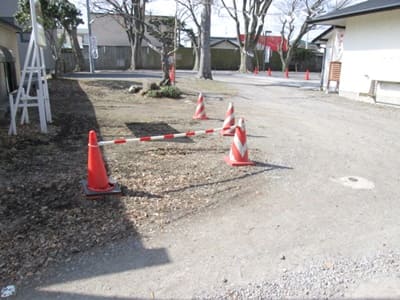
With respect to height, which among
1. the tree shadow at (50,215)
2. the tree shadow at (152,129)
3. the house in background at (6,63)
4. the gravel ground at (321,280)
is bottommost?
the gravel ground at (321,280)

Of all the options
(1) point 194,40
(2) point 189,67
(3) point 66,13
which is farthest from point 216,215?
(2) point 189,67

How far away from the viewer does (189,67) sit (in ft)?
151

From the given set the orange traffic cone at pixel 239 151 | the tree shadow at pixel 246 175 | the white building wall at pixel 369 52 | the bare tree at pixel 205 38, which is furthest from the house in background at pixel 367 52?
the orange traffic cone at pixel 239 151

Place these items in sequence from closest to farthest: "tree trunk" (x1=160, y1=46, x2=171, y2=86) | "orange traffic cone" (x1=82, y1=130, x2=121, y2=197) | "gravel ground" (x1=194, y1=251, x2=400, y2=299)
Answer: "gravel ground" (x1=194, y1=251, x2=400, y2=299), "orange traffic cone" (x1=82, y1=130, x2=121, y2=197), "tree trunk" (x1=160, y1=46, x2=171, y2=86)

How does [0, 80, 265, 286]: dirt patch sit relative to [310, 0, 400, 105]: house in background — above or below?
below

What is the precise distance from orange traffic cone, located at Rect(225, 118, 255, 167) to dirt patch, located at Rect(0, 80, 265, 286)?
0.56ft

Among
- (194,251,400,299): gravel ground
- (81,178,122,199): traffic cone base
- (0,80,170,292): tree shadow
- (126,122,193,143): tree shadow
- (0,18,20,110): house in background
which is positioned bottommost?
(194,251,400,299): gravel ground

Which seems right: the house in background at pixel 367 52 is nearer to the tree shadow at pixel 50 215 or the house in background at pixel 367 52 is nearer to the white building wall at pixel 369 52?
the white building wall at pixel 369 52

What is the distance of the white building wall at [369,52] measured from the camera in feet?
44.9

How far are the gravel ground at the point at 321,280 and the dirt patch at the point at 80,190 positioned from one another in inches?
51.5

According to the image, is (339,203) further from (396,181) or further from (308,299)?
A: (308,299)

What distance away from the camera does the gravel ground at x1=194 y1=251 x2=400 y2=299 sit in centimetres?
285

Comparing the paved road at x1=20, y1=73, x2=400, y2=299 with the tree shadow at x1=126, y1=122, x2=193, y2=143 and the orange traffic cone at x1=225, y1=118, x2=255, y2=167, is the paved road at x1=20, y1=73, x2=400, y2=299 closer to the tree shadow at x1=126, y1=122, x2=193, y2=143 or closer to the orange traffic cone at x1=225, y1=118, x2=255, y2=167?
the orange traffic cone at x1=225, y1=118, x2=255, y2=167

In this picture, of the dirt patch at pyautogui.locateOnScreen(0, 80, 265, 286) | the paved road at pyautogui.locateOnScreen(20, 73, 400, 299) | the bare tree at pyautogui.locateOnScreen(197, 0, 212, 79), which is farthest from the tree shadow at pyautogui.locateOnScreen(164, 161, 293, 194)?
the bare tree at pyautogui.locateOnScreen(197, 0, 212, 79)
